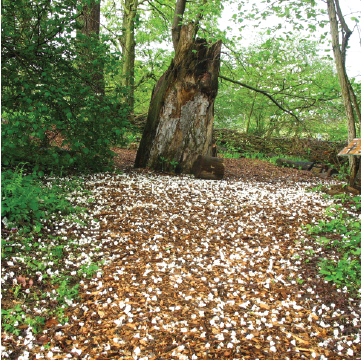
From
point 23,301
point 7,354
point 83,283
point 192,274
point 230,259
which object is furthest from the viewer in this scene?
point 230,259

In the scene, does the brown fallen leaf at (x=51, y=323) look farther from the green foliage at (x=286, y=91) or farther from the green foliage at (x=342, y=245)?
the green foliage at (x=286, y=91)

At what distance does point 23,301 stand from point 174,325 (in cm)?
135

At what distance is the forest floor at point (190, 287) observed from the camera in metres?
2.36

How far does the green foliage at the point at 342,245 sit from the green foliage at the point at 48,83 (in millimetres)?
3568

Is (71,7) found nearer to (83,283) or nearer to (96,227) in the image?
(96,227)

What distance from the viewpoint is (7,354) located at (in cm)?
212

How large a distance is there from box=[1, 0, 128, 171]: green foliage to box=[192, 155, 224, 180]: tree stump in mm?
2253

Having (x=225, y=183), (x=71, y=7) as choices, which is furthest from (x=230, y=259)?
(x=71, y=7)

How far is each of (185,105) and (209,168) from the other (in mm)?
1633

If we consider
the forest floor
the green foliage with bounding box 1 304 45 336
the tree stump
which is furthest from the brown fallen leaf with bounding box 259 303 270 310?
the tree stump

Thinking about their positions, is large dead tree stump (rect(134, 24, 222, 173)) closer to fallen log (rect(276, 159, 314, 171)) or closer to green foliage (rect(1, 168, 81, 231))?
green foliage (rect(1, 168, 81, 231))

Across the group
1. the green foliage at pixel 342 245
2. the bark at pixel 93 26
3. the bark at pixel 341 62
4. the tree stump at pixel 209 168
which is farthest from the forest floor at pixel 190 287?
the bark at pixel 93 26

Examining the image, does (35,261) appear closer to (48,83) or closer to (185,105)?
(48,83)

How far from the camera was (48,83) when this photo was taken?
4.39 metres
